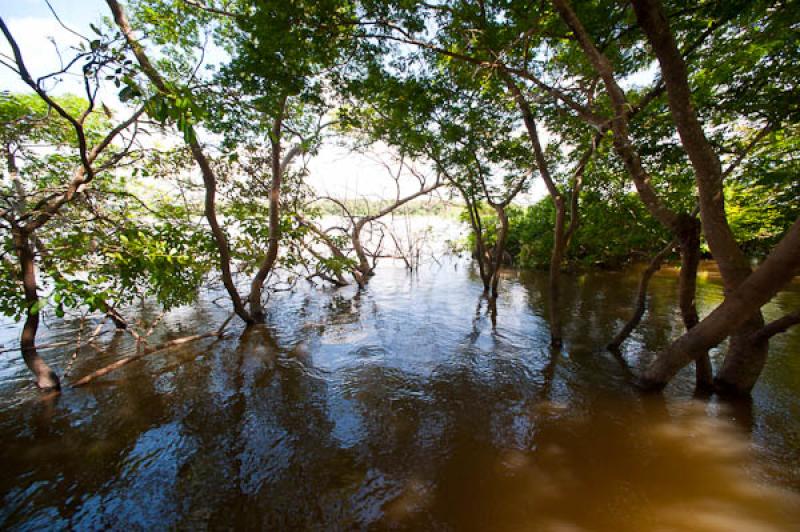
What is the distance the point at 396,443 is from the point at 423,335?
13.1ft

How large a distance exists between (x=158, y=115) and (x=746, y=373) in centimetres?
732

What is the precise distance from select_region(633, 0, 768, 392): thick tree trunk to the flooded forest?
2 cm

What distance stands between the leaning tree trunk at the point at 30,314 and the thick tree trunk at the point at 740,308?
7923mm

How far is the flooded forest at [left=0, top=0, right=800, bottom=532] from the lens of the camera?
9.27ft

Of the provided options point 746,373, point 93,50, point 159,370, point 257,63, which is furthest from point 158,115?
point 746,373

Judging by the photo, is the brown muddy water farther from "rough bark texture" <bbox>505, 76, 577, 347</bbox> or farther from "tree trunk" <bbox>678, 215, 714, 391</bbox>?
"rough bark texture" <bbox>505, 76, 577, 347</bbox>

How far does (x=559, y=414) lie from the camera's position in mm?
4113

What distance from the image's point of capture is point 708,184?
3484mm

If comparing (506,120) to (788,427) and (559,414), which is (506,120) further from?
(788,427)

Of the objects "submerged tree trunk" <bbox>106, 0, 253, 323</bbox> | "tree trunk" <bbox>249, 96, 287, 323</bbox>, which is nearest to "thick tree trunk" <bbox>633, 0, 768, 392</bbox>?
"submerged tree trunk" <bbox>106, 0, 253, 323</bbox>

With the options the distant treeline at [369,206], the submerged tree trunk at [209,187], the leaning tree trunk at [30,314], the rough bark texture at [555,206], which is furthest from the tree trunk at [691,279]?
the distant treeline at [369,206]

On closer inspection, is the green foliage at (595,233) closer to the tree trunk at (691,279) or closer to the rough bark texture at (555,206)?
the rough bark texture at (555,206)

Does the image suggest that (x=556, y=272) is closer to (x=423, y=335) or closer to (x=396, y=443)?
(x=423, y=335)

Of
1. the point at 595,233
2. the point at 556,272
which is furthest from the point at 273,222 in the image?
the point at 595,233
